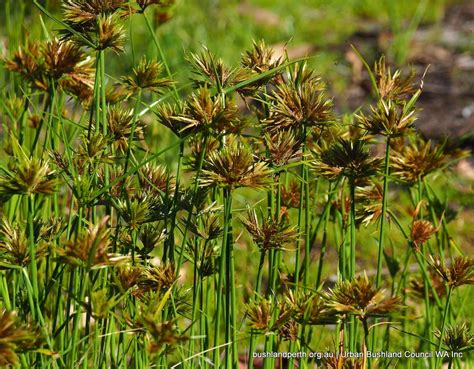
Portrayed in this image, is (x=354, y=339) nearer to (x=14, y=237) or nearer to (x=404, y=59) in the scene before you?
(x=14, y=237)

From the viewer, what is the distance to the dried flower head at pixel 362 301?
1.42m

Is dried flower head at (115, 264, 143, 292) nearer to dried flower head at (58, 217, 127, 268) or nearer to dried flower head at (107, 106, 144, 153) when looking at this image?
dried flower head at (58, 217, 127, 268)

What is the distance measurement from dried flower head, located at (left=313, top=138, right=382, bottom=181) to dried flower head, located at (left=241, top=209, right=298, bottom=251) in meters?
0.14

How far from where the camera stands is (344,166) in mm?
1613

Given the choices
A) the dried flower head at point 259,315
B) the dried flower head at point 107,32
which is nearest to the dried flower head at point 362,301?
the dried flower head at point 259,315

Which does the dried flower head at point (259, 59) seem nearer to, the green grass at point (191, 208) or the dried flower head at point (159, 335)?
the green grass at point (191, 208)

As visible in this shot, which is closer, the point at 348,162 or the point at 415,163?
the point at 348,162

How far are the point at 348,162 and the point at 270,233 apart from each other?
198 millimetres

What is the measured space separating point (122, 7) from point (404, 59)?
3381 mm

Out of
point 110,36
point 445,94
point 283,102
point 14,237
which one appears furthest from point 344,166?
point 445,94

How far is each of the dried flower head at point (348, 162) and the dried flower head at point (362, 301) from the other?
0.24 meters

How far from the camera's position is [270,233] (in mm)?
1581

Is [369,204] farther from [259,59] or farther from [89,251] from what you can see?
[89,251]

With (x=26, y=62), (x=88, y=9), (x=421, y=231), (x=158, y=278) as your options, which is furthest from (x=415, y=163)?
(x=26, y=62)
